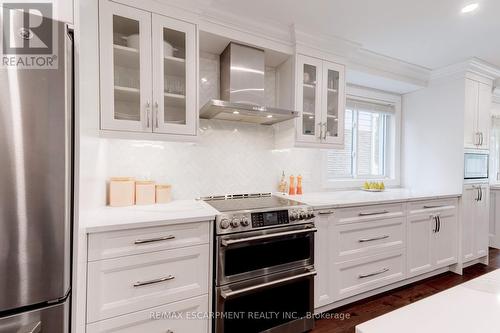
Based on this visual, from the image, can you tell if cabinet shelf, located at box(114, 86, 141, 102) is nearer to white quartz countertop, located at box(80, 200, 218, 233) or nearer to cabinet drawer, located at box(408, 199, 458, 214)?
white quartz countertop, located at box(80, 200, 218, 233)

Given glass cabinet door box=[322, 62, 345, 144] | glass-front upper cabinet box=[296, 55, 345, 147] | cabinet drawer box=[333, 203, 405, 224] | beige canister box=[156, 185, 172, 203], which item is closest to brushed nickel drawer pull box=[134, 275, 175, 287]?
beige canister box=[156, 185, 172, 203]

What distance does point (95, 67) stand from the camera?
1.41 metres

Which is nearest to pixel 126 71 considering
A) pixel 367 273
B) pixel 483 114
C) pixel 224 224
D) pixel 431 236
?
pixel 224 224

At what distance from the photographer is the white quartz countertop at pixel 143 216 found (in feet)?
3.98

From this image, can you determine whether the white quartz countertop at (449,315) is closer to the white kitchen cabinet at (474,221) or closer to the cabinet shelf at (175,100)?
the cabinet shelf at (175,100)

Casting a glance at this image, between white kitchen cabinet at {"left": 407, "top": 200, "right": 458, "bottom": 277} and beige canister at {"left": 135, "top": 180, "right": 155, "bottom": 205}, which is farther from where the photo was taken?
white kitchen cabinet at {"left": 407, "top": 200, "right": 458, "bottom": 277}

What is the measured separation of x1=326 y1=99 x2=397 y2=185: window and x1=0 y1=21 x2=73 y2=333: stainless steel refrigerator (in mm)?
2569

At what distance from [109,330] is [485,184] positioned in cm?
423

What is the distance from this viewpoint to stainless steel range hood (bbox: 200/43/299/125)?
6.34 ft

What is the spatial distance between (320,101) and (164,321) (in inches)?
85.5

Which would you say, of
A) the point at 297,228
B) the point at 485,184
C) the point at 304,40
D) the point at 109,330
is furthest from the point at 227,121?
the point at 485,184

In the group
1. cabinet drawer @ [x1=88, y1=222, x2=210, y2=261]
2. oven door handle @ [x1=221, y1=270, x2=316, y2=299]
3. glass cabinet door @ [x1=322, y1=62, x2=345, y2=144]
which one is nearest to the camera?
cabinet drawer @ [x1=88, y1=222, x2=210, y2=261]

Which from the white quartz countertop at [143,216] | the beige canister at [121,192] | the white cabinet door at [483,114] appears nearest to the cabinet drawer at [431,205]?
the white cabinet door at [483,114]

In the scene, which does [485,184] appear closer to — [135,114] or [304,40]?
[304,40]
